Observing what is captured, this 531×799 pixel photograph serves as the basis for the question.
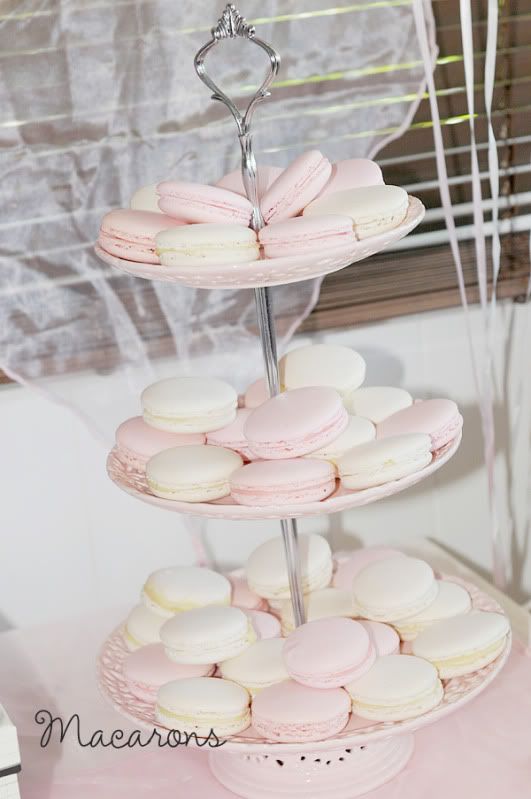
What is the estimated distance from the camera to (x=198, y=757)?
118 cm

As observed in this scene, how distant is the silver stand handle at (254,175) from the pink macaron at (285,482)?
124 millimetres

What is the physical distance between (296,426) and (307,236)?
181 millimetres

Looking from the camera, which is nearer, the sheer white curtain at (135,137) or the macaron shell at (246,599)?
the macaron shell at (246,599)

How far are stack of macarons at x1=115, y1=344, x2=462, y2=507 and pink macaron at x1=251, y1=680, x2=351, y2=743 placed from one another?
0.66 feet

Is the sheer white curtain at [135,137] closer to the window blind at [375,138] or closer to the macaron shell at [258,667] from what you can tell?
the window blind at [375,138]

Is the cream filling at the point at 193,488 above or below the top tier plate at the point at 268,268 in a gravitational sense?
below

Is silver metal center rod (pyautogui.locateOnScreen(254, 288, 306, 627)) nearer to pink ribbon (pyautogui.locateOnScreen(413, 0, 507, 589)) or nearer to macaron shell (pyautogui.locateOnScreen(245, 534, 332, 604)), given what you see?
macaron shell (pyautogui.locateOnScreen(245, 534, 332, 604))

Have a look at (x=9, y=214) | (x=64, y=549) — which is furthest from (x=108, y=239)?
(x=64, y=549)

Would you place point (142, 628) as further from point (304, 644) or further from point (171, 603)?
point (304, 644)

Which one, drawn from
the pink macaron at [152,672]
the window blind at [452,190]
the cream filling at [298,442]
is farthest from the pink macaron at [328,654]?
the window blind at [452,190]

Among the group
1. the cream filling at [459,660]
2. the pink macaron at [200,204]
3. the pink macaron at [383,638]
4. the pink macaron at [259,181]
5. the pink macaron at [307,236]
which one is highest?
the pink macaron at [200,204]

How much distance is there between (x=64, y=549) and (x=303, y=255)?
2.96ft

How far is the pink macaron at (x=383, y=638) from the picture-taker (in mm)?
1121

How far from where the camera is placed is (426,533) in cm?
187
